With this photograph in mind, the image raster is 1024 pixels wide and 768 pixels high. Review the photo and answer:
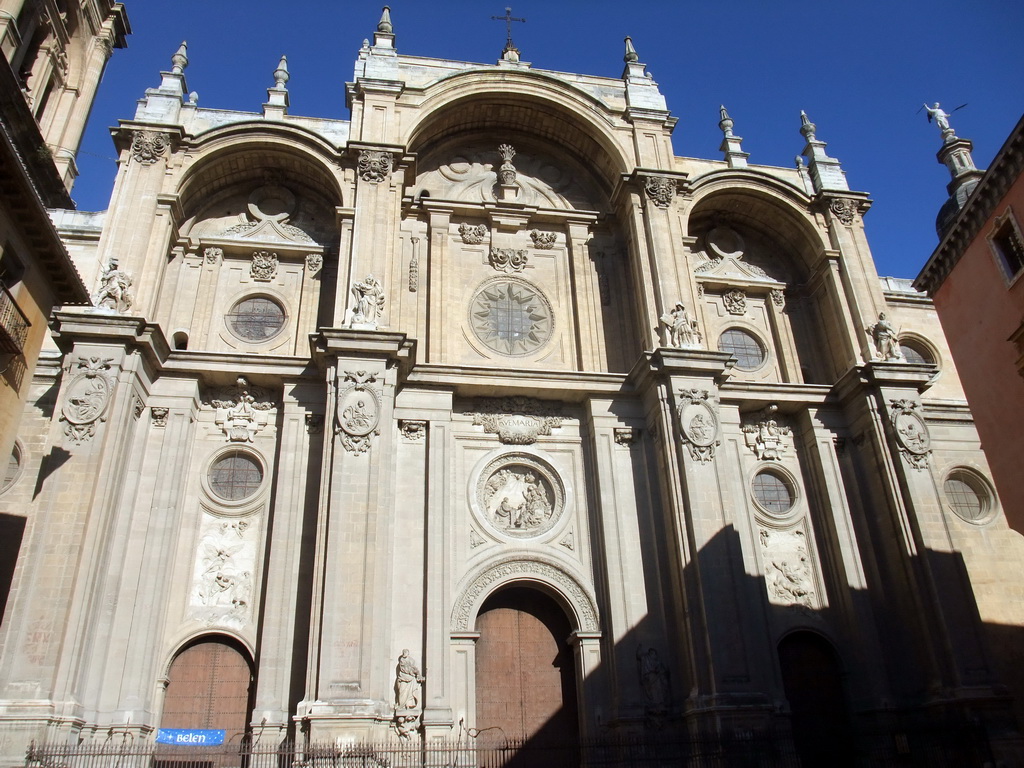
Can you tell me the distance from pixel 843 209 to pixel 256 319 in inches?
654

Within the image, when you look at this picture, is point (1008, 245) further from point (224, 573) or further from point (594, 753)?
point (224, 573)

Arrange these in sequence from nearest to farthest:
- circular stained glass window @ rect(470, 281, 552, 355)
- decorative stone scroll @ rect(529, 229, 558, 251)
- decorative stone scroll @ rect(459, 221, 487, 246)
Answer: circular stained glass window @ rect(470, 281, 552, 355) → decorative stone scroll @ rect(459, 221, 487, 246) → decorative stone scroll @ rect(529, 229, 558, 251)

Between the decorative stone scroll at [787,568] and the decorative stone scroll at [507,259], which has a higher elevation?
the decorative stone scroll at [507,259]

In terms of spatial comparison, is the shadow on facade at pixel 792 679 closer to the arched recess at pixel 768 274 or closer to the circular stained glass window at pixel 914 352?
the arched recess at pixel 768 274

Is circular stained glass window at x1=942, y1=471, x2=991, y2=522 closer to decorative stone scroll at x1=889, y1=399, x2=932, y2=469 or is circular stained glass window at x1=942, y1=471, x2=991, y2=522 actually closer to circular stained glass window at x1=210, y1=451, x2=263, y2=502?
decorative stone scroll at x1=889, y1=399, x2=932, y2=469

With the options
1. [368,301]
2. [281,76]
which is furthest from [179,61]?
[368,301]

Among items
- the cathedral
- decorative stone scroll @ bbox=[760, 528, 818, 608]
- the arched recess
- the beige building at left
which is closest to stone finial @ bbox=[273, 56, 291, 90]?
the cathedral

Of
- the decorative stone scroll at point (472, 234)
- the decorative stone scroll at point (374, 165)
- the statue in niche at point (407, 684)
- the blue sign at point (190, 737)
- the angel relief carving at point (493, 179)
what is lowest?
the blue sign at point (190, 737)

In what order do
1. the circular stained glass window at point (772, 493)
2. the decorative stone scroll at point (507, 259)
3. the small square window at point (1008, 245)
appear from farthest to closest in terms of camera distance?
the decorative stone scroll at point (507, 259) → the circular stained glass window at point (772, 493) → the small square window at point (1008, 245)

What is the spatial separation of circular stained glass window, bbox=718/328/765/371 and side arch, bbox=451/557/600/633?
323 inches

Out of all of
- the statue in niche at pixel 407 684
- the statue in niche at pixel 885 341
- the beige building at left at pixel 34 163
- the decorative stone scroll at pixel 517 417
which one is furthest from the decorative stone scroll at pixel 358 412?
the statue in niche at pixel 885 341

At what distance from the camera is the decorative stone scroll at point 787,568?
18562mm

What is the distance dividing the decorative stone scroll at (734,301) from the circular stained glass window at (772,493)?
497cm

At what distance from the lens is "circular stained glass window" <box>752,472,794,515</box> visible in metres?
19.7
